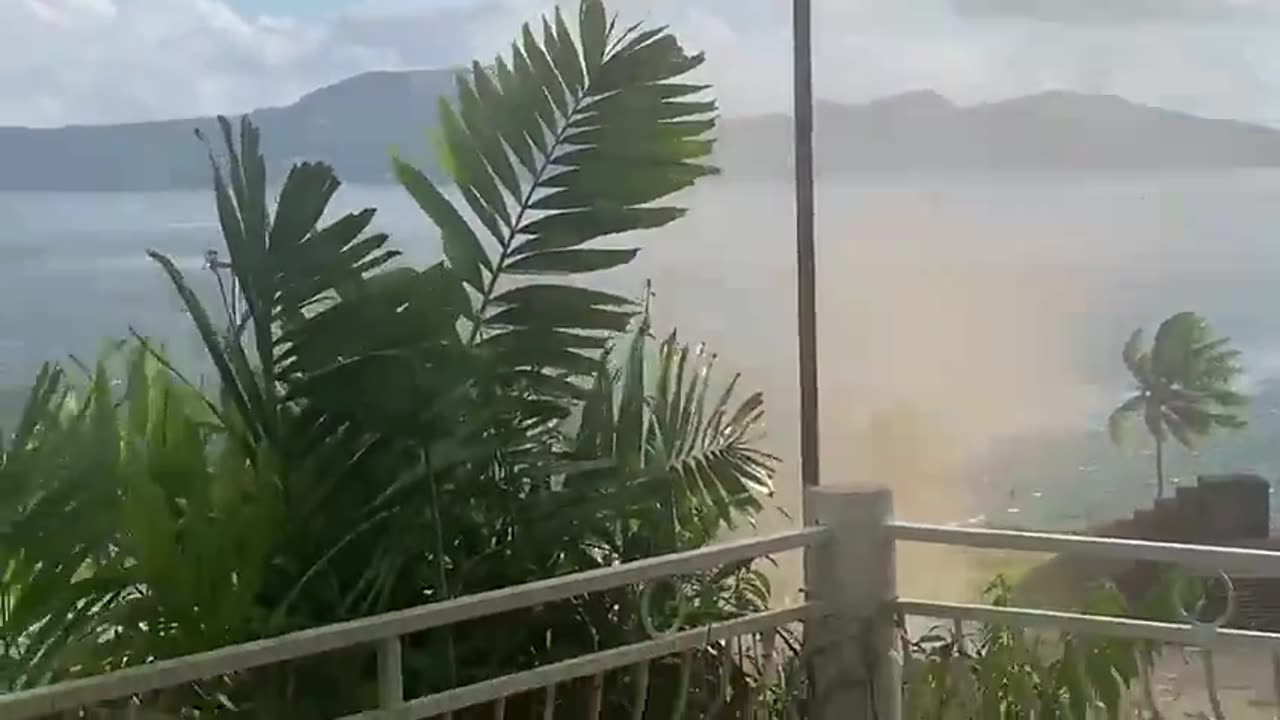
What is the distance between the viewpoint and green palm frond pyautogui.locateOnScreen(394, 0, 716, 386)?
6.06ft

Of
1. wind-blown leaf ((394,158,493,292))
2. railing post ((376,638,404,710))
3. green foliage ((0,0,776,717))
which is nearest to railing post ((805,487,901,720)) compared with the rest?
green foliage ((0,0,776,717))

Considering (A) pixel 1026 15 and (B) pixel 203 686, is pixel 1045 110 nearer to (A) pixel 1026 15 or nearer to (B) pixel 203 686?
(A) pixel 1026 15

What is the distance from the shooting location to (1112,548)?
1729 mm

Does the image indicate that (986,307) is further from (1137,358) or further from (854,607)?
(854,607)

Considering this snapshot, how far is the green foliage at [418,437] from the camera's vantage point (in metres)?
1.53

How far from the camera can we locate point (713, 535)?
206cm

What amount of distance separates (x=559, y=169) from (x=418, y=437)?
0.41m

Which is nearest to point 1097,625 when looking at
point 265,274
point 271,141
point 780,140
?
point 780,140

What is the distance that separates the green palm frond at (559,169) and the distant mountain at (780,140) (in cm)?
8

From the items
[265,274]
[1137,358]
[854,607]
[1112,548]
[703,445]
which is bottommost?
[854,607]

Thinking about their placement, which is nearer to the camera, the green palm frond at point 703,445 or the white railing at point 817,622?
the white railing at point 817,622

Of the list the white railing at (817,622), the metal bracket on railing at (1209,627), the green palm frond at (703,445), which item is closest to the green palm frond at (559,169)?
the green palm frond at (703,445)

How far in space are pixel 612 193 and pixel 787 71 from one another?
0.54 meters

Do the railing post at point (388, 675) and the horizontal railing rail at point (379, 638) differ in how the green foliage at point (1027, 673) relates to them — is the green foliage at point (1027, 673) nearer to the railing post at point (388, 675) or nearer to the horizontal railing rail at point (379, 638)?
the horizontal railing rail at point (379, 638)
